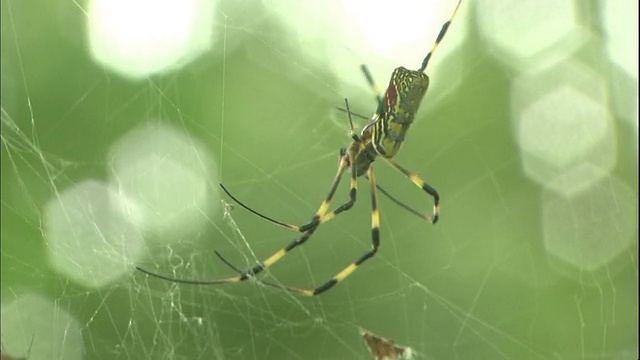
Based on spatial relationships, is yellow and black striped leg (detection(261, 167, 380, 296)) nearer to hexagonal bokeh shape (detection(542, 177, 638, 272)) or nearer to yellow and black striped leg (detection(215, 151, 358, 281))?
yellow and black striped leg (detection(215, 151, 358, 281))

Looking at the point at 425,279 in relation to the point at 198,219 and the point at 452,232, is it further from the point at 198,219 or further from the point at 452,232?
the point at 198,219

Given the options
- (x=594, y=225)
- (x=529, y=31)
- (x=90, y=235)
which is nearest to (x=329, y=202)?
(x=90, y=235)

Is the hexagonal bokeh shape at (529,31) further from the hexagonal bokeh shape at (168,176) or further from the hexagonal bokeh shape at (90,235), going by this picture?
the hexagonal bokeh shape at (90,235)

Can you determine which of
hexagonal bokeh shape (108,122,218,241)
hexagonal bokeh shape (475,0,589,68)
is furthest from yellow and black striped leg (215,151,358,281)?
hexagonal bokeh shape (475,0,589,68)

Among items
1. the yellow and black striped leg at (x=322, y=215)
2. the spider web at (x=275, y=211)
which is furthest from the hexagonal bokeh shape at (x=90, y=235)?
the yellow and black striped leg at (x=322, y=215)

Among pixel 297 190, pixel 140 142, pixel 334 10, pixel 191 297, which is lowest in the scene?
pixel 191 297

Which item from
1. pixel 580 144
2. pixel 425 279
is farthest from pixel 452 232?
pixel 580 144
